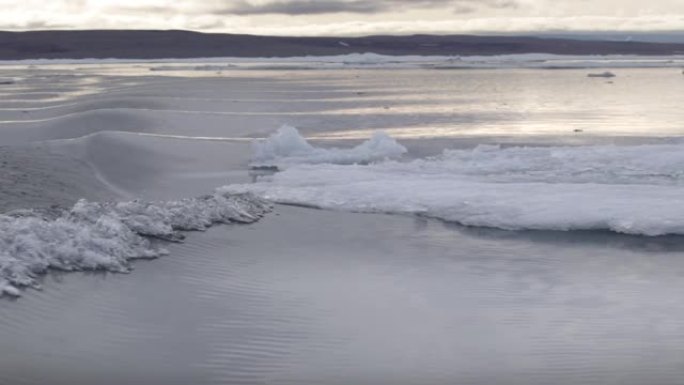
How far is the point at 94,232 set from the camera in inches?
275

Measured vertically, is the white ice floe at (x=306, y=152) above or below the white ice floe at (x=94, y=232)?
below

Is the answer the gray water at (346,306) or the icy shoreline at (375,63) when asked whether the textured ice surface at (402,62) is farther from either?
the gray water at (346,306)

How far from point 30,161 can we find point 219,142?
353cm

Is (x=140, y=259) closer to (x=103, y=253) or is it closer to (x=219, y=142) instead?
(x=103, y=253)

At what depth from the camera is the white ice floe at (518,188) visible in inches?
317

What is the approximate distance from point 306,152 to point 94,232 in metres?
5.22

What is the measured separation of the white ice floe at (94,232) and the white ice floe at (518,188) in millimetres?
1177

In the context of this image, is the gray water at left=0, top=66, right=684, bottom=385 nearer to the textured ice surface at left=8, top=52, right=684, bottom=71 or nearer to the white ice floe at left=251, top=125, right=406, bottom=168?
the white ice floe at left=251, top=125, right=406, bottom=168

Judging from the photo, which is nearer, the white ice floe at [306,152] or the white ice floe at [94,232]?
the white ice floe at [94,232]

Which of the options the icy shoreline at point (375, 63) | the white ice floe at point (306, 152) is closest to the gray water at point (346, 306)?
the white ice floe at point (306, 152)

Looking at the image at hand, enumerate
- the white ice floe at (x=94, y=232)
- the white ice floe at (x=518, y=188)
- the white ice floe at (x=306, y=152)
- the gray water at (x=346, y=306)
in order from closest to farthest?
the gray water at (x=346, y=306) → the white ice floe at (x=94, y=232) → the white ice floe at (x=518, y=188) → the white ice floe at (x=306, y=152)

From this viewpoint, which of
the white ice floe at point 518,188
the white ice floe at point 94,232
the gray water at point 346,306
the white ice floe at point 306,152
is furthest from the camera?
the white ice floe at point 306,152

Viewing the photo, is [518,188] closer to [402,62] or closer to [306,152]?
[306,152]

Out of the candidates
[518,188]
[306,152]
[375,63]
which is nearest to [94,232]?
[518,188]
